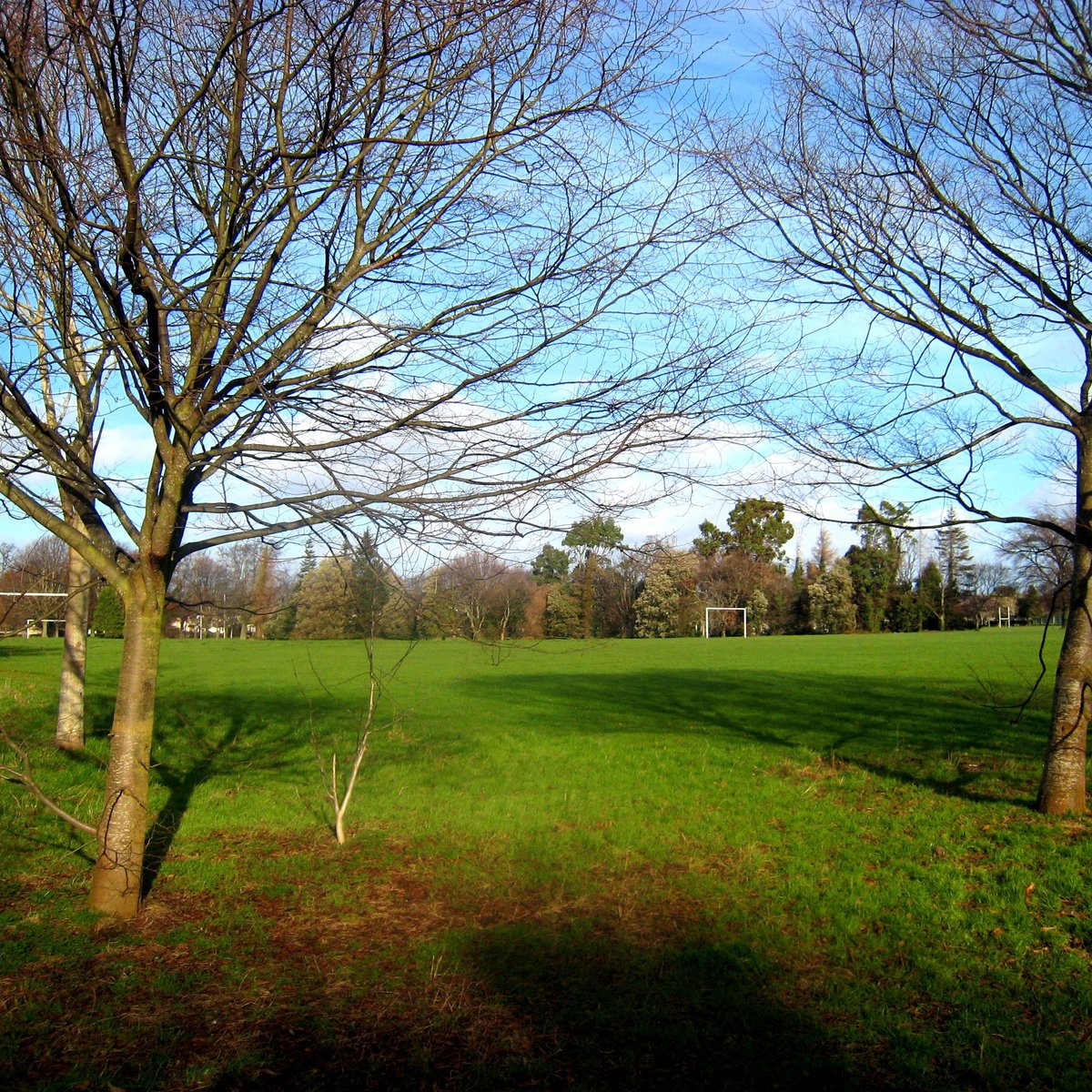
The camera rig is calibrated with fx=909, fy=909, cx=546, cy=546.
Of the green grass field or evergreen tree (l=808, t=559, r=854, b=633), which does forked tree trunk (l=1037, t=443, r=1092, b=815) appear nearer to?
the green grass field

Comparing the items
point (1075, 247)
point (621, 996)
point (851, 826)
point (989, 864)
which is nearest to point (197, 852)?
point (621, 996)

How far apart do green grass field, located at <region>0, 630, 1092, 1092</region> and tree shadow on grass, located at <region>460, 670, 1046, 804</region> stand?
154mm

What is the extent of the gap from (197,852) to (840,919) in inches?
198

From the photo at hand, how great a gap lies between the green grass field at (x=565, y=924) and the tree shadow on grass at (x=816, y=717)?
154mm

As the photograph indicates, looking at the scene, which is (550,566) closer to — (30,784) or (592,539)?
(592,539)

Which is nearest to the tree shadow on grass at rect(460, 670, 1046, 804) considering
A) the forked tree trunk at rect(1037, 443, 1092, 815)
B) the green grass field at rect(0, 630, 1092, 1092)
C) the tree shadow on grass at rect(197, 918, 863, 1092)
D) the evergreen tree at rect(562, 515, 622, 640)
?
the green grass field at rect(0, 630, 1092, 1092)

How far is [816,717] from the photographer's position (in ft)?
52.0

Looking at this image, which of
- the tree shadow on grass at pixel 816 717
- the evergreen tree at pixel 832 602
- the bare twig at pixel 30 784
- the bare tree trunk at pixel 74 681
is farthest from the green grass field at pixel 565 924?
the evergreen tree at pixel 832 602

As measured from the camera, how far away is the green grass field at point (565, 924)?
14.1 feet

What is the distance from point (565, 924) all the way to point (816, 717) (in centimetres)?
1071

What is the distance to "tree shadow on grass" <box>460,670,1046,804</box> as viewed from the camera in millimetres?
10680

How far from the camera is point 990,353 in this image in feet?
26.9

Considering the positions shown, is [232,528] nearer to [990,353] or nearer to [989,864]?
[989,864]

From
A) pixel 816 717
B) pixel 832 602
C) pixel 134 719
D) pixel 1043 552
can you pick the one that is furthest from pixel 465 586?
pixel 832 602
